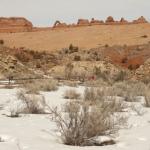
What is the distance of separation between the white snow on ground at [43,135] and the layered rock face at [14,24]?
92.5 m

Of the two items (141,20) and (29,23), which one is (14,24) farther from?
(141,20)

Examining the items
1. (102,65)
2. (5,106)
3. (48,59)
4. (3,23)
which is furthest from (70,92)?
(3,23)

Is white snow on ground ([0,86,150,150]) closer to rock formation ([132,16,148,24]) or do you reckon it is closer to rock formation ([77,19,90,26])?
rock formation ([132,16,148,24])

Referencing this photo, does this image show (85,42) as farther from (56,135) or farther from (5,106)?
(56,135)

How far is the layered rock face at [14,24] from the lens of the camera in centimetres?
10506

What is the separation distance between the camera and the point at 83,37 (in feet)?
259

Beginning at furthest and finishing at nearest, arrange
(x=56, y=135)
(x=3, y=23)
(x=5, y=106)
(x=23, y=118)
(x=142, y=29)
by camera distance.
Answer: (x=3, y=23) < (x=142, y=29) < (x=5, y=106) < (x=23, y=118) < (x=56, y=135)

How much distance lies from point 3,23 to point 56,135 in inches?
3936

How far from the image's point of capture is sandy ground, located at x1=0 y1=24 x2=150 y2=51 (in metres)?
70.6

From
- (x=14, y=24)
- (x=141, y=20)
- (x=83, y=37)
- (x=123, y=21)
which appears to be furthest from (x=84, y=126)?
(x=14, y=24)

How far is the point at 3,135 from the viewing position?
971 centimetres

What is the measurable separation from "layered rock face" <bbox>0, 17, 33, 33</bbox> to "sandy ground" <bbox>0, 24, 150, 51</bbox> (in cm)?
1732

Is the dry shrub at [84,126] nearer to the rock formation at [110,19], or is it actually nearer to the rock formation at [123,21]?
the rock formation at [123,21]

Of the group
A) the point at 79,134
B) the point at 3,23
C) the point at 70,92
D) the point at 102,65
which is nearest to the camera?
the point at 79,134
